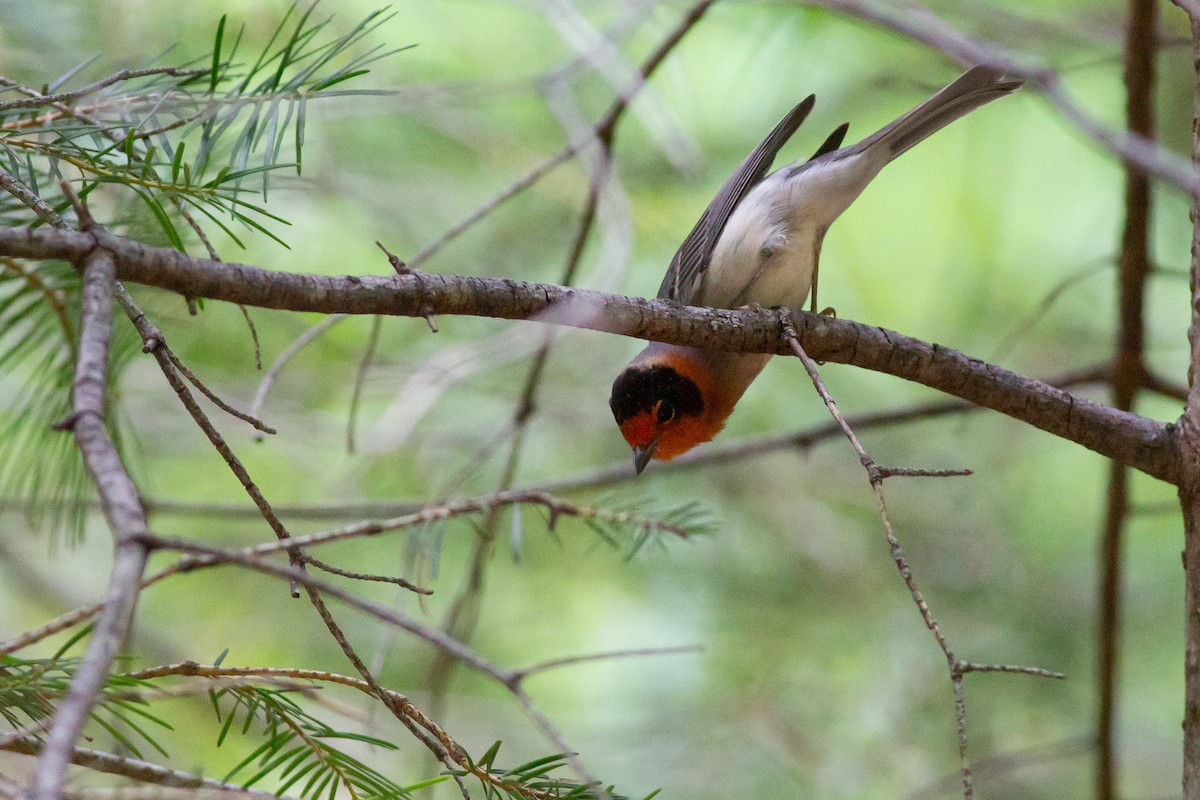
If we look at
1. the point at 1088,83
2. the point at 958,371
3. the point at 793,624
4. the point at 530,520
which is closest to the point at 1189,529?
the point at 958,371

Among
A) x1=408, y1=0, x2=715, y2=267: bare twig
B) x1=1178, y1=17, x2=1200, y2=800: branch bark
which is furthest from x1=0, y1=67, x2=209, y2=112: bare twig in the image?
x1=1178, y1=17, x2=1200, y2=800: branch bark

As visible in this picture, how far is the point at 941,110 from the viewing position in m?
3.26

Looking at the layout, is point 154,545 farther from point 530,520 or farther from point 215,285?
point 530,520

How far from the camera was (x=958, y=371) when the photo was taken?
226 centimetres

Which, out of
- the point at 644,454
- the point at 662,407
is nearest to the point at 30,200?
the point at 662,407

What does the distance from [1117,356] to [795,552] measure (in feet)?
9.80

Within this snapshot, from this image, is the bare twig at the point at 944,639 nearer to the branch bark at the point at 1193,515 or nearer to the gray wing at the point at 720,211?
the branch bark at the point at 1193,515

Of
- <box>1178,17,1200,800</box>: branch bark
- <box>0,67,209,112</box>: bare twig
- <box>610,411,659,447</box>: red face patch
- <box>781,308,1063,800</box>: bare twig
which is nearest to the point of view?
<box>781,308,1063,800</box>: bare twig

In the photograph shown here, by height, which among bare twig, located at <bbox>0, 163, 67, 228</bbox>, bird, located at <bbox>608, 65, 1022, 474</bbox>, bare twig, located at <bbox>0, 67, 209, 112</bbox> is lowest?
bare twig, located at <bbox>0, 163, 67, 228</bbox>

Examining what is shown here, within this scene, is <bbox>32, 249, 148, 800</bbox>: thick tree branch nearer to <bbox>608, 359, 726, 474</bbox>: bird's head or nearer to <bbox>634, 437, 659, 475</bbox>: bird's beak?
<bbox>608, 359, 726, 474</bbox>: bird's head

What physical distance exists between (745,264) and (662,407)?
0.58 metres

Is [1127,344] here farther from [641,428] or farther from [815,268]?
[641,428]

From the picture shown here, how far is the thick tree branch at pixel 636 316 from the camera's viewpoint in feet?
4.94

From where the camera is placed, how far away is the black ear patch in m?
3.61
